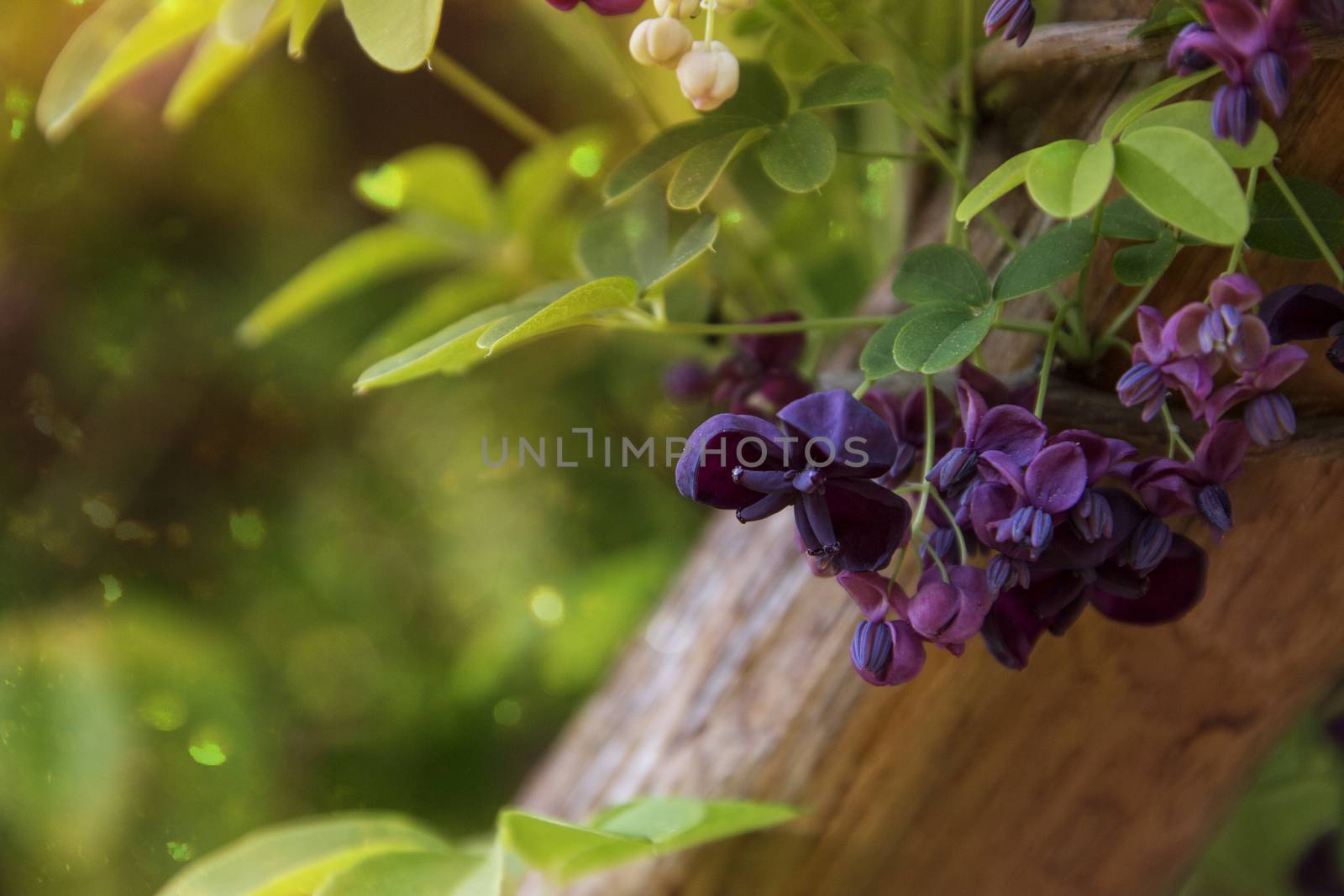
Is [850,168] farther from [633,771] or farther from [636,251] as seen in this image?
[633,771]

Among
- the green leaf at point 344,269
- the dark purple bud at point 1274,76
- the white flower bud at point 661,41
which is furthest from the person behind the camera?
the green leaf at point 344,269

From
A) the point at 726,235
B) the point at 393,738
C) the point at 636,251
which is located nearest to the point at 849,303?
the point at 726,235

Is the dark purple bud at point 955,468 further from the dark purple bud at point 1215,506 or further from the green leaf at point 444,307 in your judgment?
the green leaf at point 444,307

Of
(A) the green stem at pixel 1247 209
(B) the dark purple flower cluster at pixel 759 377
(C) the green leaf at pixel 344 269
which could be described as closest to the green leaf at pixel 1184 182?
(A) the green stem at pixel 1247 209

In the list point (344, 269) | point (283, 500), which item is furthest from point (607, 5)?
point (283, 500)

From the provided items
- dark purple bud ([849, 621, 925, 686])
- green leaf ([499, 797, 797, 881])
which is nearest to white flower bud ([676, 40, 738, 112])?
dark purple bud ([849, 621, 925, 686])

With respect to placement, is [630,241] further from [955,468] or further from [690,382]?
[955,468]
